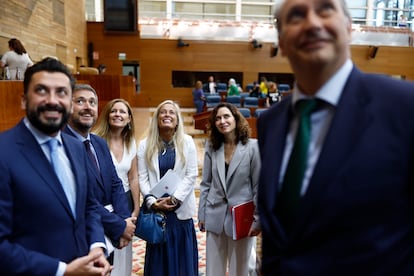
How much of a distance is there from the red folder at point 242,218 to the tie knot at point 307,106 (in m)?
1.65

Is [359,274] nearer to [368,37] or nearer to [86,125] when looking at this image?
[86,125]

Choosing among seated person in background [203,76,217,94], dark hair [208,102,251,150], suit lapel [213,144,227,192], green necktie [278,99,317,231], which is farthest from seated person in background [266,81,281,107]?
green necktie [278,99,317,231]

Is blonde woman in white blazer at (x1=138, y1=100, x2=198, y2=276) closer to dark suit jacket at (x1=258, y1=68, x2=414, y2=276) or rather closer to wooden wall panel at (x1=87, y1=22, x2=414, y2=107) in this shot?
dark suit jacket at (x1=258, y1=68, x2=414, y2=276)

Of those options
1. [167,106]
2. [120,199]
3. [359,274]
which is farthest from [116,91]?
[359,274]

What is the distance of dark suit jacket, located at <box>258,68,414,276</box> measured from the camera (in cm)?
90

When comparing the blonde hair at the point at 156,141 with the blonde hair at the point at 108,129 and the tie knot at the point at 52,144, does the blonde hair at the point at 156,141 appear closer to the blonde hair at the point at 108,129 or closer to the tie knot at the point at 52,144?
the blonde hair at the point at 108,129

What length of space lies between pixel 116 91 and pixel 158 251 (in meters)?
7.18

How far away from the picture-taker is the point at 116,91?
9422 mm

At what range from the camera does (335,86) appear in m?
1.01

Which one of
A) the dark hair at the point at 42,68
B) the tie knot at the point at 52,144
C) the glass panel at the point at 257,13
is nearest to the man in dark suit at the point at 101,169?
the tie knot at the point at 52,144

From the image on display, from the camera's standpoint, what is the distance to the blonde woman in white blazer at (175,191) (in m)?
2.84

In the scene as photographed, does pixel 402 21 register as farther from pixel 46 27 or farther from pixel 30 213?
pixel 30 213

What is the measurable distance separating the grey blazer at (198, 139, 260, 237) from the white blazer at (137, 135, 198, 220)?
20 centimetres

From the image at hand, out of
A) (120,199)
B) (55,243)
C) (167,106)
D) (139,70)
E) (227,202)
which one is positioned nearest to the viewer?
(55,243)
